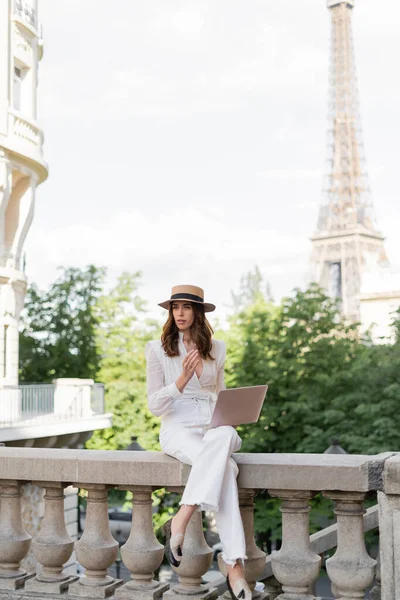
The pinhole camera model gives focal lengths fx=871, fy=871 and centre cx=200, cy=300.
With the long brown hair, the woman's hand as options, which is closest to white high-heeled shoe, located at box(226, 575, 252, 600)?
the woman's hand

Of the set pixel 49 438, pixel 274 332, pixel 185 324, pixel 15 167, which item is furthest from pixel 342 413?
pixel 185 324

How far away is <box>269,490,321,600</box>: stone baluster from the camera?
4676 mm

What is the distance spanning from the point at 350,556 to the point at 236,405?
1029 mm

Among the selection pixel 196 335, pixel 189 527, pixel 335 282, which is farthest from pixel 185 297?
pixel 335 282

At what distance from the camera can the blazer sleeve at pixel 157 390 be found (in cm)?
510

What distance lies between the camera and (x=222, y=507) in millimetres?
4715

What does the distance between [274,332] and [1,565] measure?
27.7 metres

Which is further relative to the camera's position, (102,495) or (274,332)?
(274,332)

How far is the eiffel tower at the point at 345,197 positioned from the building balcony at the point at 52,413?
63.1 metres

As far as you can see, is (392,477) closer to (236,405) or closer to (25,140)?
(236,405)

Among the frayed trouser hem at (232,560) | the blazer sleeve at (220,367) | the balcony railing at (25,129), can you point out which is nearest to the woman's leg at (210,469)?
the frayed trouser hem at (232,560)

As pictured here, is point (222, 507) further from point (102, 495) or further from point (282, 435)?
point (282, 435)

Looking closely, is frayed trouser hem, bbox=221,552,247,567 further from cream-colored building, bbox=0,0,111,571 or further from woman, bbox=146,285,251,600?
cream-colored building, bbox=0,0,111,571

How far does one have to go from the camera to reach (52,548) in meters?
5.23
